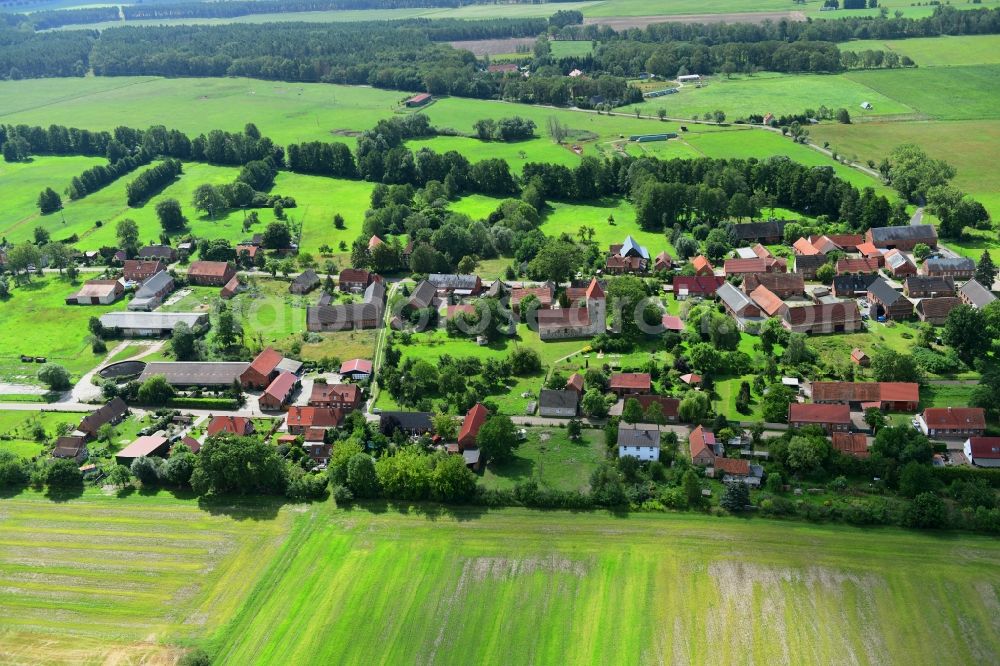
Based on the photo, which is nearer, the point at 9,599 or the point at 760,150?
the point at 9,599

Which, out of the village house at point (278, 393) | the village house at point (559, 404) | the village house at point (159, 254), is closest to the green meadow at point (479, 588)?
the village house at point (559, 404)

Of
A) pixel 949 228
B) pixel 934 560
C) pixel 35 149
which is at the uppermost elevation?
pixel 35 149

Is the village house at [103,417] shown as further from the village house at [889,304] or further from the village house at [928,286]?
the village house at [928,286]

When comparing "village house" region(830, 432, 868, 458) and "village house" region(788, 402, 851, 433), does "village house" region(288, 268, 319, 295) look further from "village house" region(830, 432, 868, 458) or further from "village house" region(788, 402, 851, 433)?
"village house" region(830, 432, 868, 458)

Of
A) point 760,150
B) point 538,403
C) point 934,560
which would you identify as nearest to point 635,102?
point 760,150

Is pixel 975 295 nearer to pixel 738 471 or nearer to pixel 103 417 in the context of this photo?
pixel 738 471

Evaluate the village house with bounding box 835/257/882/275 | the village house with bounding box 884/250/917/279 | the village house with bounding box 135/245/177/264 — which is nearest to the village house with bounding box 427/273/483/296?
the village house with bounding box 135/245/177/264

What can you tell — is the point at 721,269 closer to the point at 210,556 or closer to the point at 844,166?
the point at 844,166
